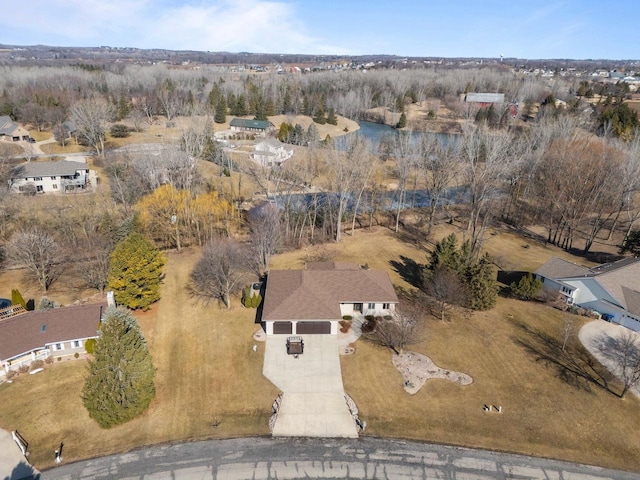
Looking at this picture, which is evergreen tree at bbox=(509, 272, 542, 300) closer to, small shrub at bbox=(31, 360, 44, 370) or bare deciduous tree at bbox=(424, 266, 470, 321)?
bare deciduous tree at bbox=(424, 266, 470, 321)

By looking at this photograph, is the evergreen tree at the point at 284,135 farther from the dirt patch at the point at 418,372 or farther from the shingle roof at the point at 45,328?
the dirt patch at the point at 418,372

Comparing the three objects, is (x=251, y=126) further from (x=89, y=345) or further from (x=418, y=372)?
(x=418, y=372)

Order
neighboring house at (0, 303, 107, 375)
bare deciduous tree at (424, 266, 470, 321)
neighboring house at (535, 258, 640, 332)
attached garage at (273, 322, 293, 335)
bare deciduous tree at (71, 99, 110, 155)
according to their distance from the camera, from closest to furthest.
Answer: neighboring house at (0, 303, 107, 375)
attached garage at (273, 322, 293, 335)
neighboring house at (535, 258, 640, 332)
bare deciduous tree at (424, 266, 470, 321)
bare deciduous tree at (71, 99, 110, 155)

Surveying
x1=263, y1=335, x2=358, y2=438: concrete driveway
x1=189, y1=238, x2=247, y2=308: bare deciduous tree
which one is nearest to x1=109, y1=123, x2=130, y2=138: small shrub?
x1=189, y1=238, x2=247, y2=308: bare deciduous tree

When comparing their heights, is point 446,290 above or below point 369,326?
above

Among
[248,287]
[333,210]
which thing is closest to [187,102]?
[333,210]

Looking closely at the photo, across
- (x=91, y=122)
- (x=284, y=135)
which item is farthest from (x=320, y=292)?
(x=284, y=135)

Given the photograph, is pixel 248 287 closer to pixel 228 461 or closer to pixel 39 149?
pixel 228 461
